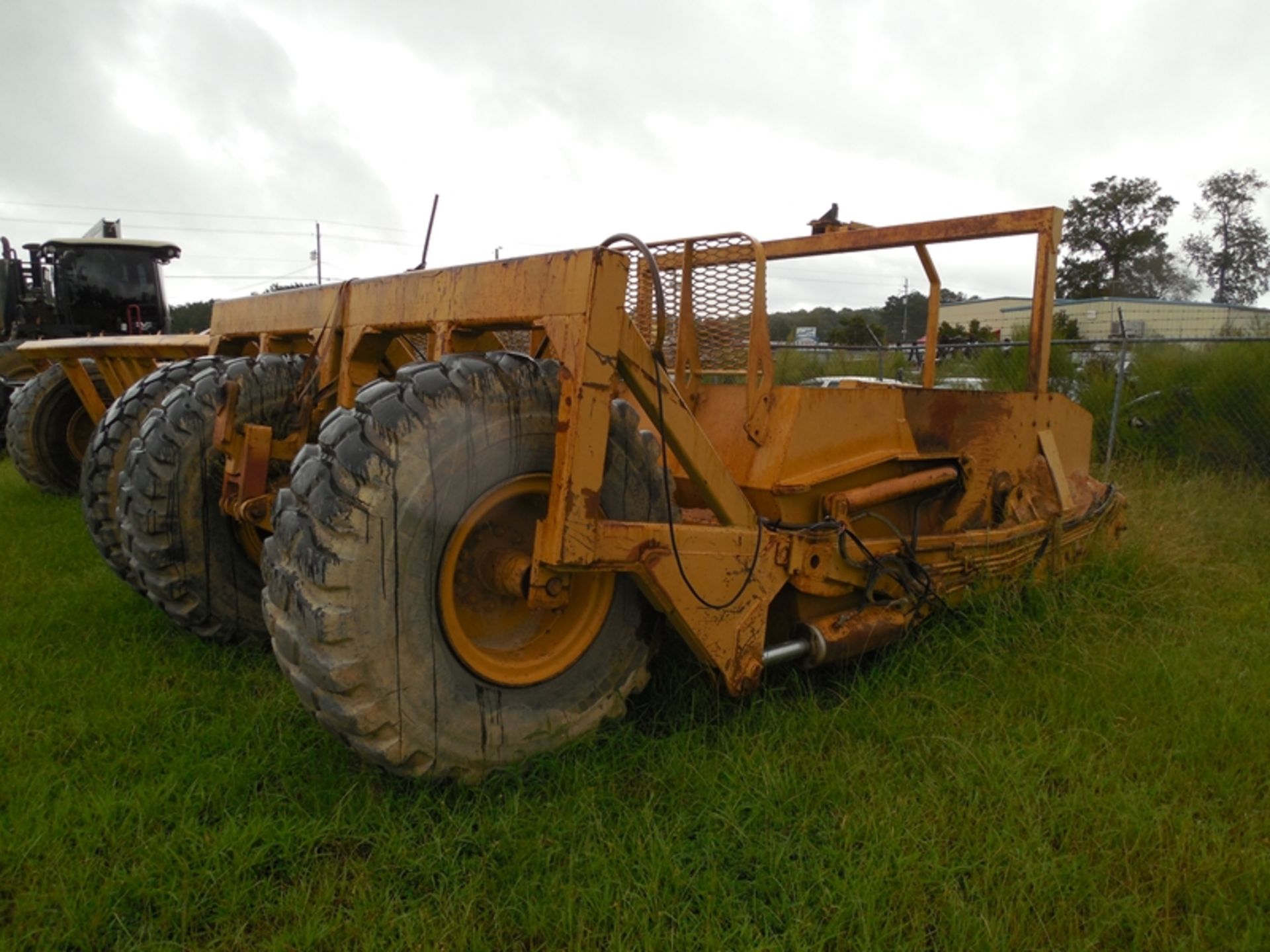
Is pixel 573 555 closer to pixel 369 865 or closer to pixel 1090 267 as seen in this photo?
pixel 369 865

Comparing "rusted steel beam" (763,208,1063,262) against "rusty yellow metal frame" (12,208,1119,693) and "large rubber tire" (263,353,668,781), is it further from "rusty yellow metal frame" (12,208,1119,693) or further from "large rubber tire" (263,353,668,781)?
"large rubber tire" (263,353,668,781)

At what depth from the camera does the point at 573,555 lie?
2.63m

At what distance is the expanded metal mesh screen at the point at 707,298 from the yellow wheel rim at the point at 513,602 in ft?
3.35

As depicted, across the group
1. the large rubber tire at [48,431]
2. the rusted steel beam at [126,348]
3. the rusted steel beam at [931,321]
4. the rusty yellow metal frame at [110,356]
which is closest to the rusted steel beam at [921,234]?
the rusted steel beam at [931,321]

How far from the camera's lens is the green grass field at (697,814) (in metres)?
2.20

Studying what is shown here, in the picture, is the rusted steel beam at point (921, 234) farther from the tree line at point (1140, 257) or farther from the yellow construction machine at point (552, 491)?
the tree line at point (1140, 257)

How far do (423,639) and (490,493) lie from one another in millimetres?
460

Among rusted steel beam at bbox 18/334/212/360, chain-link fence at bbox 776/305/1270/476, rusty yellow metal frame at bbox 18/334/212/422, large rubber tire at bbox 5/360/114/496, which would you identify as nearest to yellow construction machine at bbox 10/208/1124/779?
rusted steel beam at bbox 18/334/212/360

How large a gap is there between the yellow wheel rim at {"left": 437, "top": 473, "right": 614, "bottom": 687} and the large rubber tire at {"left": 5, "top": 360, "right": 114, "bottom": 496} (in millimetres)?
6087

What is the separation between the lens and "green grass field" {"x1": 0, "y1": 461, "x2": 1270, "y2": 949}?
86.6 inches

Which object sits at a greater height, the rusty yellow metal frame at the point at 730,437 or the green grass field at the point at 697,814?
the rusty yellow metal frame at the point at 730,437

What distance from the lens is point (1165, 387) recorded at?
913 cm

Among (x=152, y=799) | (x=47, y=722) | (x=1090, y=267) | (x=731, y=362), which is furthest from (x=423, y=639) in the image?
(x=1090, y=267)

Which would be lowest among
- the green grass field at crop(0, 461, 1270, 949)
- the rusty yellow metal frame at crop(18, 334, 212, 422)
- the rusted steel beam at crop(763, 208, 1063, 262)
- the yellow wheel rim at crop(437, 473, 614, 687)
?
the green grass field at crop(0, 461, 1270, 949)
